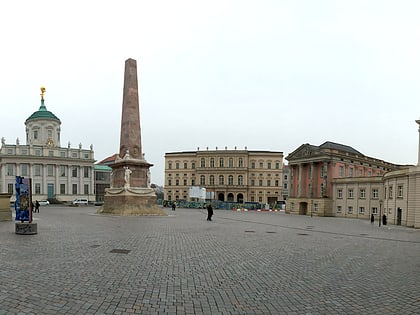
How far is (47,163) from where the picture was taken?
80562mm

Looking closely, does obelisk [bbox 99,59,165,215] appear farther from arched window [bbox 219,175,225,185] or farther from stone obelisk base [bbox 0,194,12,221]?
arched window [bbox 219,175,225,185]

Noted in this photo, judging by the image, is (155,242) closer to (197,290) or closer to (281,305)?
(197,290)

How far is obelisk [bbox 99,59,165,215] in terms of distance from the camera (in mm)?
32906

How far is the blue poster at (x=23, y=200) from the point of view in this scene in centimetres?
1680

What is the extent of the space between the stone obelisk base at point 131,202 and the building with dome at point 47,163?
53.1 m

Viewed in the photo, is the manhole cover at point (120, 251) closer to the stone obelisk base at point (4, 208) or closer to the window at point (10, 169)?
the stone obelisk base at point (4, 208)

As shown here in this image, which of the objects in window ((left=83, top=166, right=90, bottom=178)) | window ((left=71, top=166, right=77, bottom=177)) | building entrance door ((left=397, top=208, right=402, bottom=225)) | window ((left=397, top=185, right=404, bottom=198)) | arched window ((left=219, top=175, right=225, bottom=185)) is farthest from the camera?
arched window ((left=219, top=175, right=225, bottom=185))

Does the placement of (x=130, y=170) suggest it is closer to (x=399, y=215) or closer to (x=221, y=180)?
(x=399, y=215)

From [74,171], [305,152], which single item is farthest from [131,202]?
[74,171]

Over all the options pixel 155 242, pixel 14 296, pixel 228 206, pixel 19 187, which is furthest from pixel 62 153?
pixel 14 296

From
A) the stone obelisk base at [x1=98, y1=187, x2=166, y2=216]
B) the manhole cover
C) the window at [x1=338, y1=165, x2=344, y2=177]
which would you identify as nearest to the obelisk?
the stone obelisk base at [x1=98, y1=187, x2=166, y2=216]

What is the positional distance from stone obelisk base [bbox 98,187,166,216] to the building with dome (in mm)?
53054

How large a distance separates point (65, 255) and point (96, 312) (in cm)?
559

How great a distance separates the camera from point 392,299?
6922 mm
